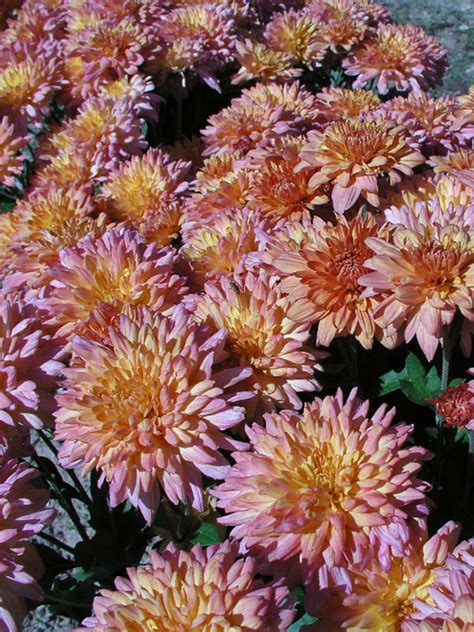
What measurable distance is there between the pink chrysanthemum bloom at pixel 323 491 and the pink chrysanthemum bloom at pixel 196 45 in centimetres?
190

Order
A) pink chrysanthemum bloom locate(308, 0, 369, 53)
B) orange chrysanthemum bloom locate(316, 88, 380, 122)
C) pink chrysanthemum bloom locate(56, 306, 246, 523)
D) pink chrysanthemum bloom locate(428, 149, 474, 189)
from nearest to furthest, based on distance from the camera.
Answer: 1. pink chrysanthemum bloom locate(56, 306, 246, 523)
2. pink chrysanthemum bloom locate(428, 149, 474, 189)
3. orange chrysanthemum bloom locate(316, 88, 380, 122)
4. pink chrysanthemum bloom locate(308, 0, 369, 53)

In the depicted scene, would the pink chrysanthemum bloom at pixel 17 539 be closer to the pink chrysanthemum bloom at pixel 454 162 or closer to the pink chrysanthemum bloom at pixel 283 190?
the pink chrysanthemum bloom at pixel 283 190

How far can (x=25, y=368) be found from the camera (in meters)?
1.38

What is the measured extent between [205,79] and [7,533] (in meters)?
2.09

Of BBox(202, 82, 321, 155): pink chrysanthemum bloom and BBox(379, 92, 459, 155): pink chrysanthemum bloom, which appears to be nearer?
BBox(379, 92, 459, 155): pink chrysanthemum bloom

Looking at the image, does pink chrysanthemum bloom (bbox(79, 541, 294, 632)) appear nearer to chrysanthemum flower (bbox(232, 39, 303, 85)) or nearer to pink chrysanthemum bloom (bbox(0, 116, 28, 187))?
pink chrysanthemum bloom (bbox(0, 116, 28, 187))

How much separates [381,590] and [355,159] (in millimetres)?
970

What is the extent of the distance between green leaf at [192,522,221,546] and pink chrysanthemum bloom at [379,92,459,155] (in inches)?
47.5

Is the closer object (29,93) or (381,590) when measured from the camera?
(381,590)

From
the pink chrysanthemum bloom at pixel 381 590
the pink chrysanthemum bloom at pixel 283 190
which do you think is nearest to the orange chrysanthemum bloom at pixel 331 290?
the pink chrysanthemum bloom at pixel 283 190

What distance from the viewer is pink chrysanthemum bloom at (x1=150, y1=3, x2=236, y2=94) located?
8.73ft

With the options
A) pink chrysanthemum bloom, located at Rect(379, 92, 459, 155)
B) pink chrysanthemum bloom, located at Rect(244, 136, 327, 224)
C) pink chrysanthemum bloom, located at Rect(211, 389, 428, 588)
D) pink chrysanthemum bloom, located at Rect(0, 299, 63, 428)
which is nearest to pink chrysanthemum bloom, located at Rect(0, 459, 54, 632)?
pink chrysanthemum bloom, located at Rect(0, 299, 63, 428)

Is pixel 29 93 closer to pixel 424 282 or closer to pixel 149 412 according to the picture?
pixel 149 412

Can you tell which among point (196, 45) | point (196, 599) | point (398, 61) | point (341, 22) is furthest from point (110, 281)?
point (341, 22)
